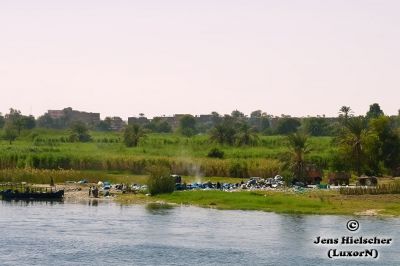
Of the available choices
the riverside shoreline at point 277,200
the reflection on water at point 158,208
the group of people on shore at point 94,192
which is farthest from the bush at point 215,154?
the reflection on water at point 158,208

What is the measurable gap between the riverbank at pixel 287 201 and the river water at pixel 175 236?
3.03 m

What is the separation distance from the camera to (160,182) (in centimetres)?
9069

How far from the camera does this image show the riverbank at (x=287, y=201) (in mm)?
77062

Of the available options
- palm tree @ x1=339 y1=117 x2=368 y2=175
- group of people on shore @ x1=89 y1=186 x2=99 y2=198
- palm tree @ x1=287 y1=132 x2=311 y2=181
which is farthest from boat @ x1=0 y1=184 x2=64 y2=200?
palm tree @ x1=339 y1=117 x2=368 y2=175

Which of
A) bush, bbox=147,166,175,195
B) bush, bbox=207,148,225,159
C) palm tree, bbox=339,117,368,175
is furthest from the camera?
bush, bbox=207,148,225,159

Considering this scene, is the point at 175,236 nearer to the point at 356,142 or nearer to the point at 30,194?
the point at 30,194

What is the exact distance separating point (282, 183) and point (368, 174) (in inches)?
786

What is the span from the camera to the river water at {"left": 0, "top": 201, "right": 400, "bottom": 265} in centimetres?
5384

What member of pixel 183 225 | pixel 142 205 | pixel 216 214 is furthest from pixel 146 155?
pixel 183 225

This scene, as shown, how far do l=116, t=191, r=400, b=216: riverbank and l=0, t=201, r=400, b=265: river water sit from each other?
3029mm

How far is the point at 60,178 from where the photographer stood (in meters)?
108

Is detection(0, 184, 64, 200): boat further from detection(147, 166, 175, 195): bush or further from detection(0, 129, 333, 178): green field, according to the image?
detection(0, 129, 333, 178): green field

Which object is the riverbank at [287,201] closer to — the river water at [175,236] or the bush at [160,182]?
the bush at [160,182]

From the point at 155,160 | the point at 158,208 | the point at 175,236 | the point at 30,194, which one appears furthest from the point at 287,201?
the point at 155,160
